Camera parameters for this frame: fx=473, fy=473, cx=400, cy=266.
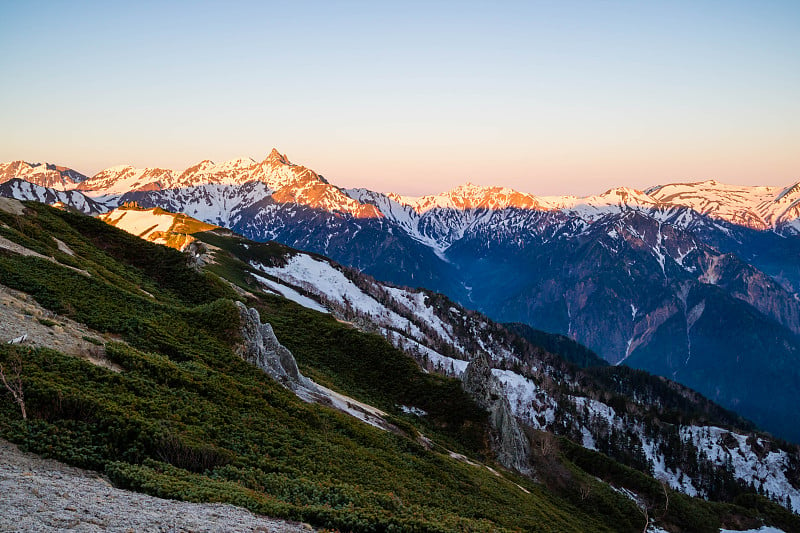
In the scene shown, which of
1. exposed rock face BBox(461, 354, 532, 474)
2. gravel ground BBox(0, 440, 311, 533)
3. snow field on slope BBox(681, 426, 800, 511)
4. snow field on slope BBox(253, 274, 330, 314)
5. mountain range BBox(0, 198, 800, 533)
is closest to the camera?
gravel ground BBox(0, 440, 311, 533)

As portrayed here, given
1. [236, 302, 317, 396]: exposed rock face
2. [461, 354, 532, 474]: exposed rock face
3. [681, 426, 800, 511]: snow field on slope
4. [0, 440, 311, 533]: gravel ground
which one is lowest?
[681, 426, 800, 511]: snow field on slope

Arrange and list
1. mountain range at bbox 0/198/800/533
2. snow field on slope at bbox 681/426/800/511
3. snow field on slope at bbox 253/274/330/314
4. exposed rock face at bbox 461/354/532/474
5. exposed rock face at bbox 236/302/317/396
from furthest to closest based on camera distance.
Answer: snow field on slope at bbox 681/426/800/511
snow field on slope at bbox 253/274/330/314
exposed rock face at bbox 461/354/532/474
exposed rock face at bbox 236/302/317/396
mountain range at bbox 0/198/800/533

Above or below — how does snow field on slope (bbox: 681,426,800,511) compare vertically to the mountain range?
below

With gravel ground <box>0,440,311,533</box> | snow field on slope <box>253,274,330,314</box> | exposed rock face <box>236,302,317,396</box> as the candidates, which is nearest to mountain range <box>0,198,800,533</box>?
exposed rock face <box>236,302,317,396</box>

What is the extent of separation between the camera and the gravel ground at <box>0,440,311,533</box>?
601 inches

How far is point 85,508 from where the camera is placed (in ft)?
54.2

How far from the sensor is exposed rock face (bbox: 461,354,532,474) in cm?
6875

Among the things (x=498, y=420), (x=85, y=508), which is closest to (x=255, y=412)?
(x=85, y=508)

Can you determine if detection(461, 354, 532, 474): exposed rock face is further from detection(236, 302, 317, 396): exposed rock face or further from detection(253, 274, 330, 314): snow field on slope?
detection(253, 274, 330, 314): snow field on slope

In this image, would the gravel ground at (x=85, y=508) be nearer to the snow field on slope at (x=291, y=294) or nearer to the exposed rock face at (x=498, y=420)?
the exposed rock face at (x=498, y=420)

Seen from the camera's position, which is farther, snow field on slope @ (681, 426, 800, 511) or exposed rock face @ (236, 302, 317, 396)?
snow field on slope @ (681, 426, 800, 511)

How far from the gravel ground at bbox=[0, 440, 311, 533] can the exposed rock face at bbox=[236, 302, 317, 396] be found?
26.8 m

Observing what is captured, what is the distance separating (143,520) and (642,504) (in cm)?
9442

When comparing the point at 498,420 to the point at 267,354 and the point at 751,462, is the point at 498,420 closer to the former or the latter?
the point at 267,354
